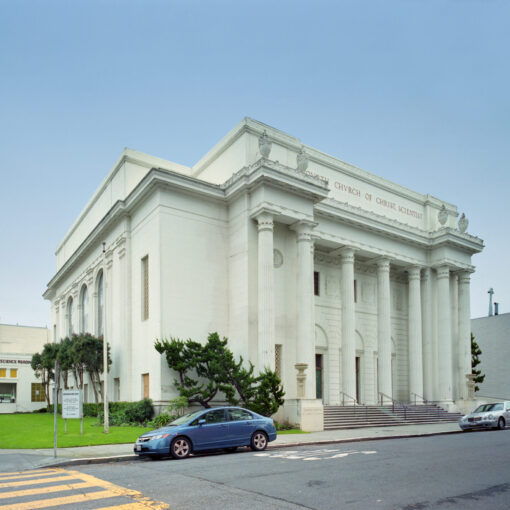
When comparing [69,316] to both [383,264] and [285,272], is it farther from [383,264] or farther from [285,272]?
[383,264]

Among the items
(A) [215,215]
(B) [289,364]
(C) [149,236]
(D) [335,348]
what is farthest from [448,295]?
(C) [149,236]

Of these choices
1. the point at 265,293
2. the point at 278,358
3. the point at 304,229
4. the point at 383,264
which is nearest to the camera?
the point at 265,293

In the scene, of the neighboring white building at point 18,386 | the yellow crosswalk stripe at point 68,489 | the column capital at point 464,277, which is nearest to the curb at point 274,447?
the yellow crosswalk stripe at point 68,489

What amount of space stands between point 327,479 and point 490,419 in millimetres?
17511

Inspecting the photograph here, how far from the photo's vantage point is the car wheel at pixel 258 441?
55.0 feet

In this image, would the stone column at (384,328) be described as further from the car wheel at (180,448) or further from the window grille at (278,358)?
the car wheel at (180,448)

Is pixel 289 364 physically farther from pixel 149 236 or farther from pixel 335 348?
pixel 149 236

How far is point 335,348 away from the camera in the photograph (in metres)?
36.6

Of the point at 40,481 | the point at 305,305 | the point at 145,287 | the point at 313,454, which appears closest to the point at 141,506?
the point at 40,481

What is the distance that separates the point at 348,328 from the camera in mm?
34625

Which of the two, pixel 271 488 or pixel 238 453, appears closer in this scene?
pixel 271 488

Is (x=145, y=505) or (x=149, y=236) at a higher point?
(x=149, y=236)

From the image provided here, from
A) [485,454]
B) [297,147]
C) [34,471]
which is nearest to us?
[34,471]

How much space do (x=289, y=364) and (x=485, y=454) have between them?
52.4ft
